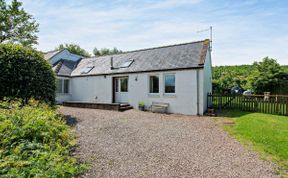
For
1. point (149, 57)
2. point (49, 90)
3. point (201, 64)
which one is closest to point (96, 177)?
point (49, 90)

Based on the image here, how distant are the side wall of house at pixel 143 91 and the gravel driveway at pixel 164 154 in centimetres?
494

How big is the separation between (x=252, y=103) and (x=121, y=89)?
10842 millimetres

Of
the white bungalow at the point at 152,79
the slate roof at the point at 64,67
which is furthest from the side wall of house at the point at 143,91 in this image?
the slate roof at the point at 64,67

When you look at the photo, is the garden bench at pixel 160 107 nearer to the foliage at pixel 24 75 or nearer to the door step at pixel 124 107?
the door step at pixel 124 107

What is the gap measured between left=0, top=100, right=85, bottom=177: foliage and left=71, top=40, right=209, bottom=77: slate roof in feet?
32.7

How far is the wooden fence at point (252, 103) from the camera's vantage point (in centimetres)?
1243

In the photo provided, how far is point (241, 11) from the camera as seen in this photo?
1186 centimetres

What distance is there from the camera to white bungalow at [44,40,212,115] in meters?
13.6

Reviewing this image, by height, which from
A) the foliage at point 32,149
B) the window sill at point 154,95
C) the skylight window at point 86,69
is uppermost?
the skylight window at point 86,69

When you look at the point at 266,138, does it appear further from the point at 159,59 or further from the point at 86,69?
the point at 86,69

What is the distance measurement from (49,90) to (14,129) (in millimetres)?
5821

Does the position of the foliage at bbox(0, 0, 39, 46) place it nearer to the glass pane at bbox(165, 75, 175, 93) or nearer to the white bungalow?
the white bungalow

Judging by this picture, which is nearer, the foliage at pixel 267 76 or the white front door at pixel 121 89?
the white front door at pixel 121 89

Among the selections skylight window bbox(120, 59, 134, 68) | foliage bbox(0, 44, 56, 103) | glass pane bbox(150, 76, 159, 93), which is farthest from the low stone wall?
foliage bbox(0, 44, 56, 103)
